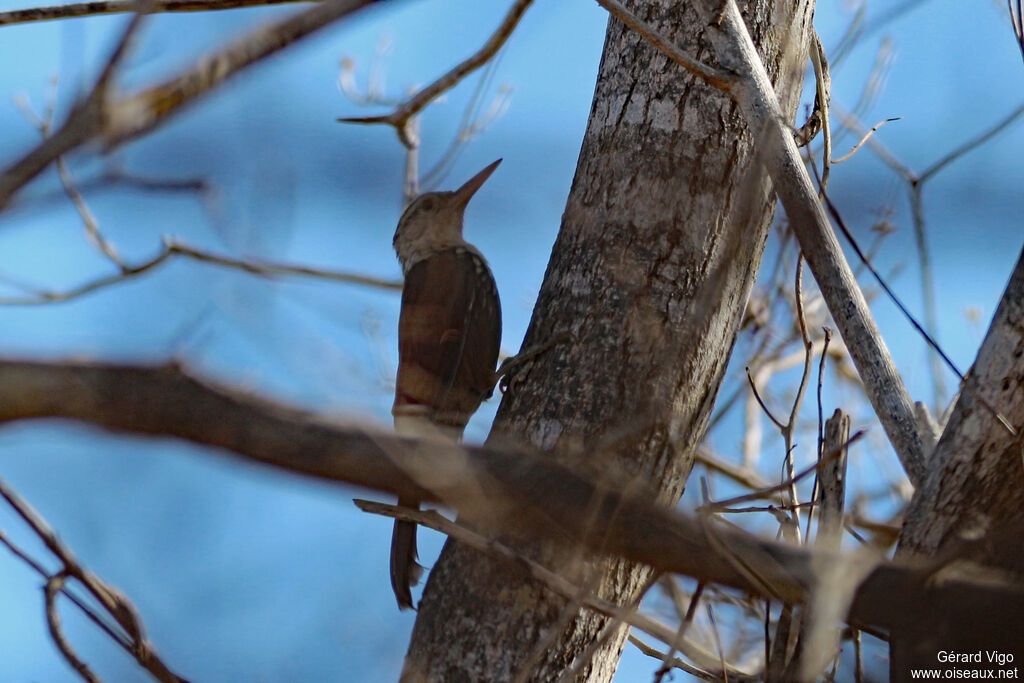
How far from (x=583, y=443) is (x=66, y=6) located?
139cm

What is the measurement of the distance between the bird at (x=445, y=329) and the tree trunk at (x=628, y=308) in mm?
737

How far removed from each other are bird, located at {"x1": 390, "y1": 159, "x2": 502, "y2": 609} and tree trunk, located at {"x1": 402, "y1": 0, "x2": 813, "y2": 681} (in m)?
0.74

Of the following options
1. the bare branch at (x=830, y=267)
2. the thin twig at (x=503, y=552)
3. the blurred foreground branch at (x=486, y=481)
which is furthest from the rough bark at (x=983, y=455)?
the blurred foreground branch at (x=486, y=481)

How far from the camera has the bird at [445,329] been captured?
3.42m

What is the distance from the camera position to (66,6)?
1764 millimetres

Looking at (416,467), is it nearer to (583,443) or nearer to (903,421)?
(583,443)

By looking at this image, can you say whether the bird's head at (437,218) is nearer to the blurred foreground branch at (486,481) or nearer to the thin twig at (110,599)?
the thin twig at (110,599)

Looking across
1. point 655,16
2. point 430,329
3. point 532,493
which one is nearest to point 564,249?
point 655,16

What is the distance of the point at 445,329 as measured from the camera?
3.60 metres

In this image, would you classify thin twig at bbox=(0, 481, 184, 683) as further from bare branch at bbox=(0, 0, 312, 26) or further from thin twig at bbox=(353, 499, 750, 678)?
bare branch at bbox=(0, 0, 312, 26)

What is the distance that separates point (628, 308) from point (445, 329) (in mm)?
1333

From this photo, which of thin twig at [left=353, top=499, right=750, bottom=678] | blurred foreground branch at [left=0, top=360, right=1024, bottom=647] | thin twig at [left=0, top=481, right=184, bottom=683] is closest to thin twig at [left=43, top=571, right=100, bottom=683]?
thin twig at [left=0, top=481, right=184, bottom=683]

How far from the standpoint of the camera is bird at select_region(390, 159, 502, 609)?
3420 mm

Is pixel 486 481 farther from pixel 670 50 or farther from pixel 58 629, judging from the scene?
pixel 670 50
